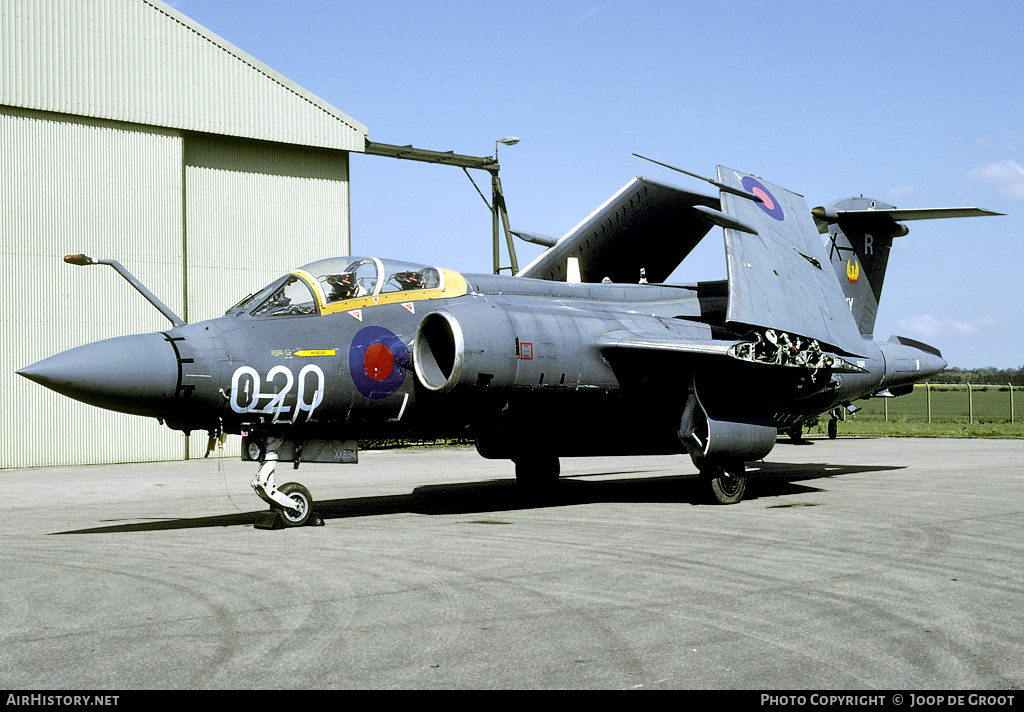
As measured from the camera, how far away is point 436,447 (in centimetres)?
2800

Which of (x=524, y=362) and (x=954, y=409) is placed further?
(x=954, y=409)

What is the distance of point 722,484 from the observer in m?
11.7

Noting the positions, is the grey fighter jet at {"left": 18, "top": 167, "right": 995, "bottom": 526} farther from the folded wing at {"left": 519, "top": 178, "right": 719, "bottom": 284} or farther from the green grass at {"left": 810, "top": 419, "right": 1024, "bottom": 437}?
the green grass at {"left": 810, "top": 419, "right": 1024, "bottom": 437}

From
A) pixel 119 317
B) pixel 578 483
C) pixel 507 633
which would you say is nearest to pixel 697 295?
pixel 578 483

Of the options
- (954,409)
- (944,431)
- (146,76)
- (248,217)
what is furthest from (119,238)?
(954,409)

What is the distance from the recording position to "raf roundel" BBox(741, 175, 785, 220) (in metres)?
13.2

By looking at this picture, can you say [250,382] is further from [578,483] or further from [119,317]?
[119,317]

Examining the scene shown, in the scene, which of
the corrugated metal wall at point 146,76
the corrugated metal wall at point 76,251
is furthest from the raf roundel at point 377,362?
the corrugated metal wall at point 146,76

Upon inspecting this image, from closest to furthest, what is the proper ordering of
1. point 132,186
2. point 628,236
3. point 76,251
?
point 628,236 < point 76,251 < point 132,186

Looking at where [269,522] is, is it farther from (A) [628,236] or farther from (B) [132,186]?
(B) [132,186]

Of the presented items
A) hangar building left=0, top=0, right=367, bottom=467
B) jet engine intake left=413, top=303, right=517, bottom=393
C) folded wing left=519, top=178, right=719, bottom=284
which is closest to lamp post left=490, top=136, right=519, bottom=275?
hangar building left=0, top=0, right=367, bottom=467

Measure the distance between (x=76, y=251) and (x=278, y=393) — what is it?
600 inches

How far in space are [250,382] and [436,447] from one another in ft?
62.9
